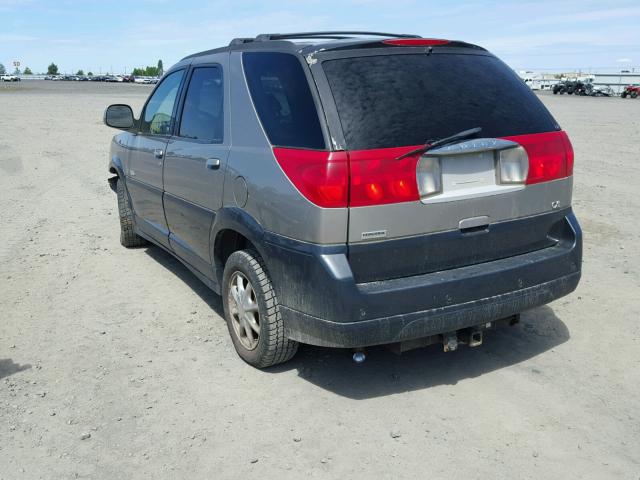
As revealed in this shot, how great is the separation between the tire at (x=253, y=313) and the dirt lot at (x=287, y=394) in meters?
0.15

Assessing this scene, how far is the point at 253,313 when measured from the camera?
387 cm

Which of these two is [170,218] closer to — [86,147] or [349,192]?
[349,192]

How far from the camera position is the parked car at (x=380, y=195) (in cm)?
317

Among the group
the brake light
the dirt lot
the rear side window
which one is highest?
the brake light

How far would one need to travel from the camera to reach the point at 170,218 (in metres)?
5.12

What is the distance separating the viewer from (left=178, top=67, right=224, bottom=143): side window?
4.21 m

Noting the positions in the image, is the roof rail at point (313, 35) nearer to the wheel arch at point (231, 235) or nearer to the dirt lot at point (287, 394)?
the wheel arch at point (231, 235)

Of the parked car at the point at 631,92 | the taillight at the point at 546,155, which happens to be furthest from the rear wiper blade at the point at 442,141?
the parked car at the point at 631,92

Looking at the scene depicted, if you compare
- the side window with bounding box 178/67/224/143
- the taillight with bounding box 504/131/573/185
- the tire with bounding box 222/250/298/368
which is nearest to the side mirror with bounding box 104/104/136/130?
the side window with bounding box 178/67/224/143

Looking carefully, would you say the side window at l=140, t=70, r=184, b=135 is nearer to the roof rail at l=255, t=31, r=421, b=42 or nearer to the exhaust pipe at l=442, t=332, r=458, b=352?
the roof rail at l=255, t=31, r=421, b=42

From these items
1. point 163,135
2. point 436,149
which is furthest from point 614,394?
point 163,135

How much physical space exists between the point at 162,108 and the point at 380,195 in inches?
114

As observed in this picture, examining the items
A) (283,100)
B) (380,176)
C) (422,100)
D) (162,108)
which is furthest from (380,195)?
(162,108)

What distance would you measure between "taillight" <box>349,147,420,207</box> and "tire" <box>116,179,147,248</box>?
12.8 feet
